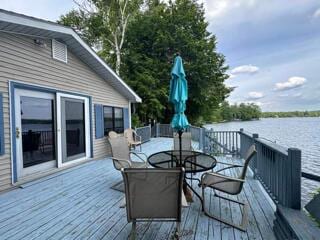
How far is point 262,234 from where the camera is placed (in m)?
2.47

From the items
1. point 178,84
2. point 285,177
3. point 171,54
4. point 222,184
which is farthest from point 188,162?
point 171,54

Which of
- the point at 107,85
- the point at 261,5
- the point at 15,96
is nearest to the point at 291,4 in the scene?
the point at 261,5

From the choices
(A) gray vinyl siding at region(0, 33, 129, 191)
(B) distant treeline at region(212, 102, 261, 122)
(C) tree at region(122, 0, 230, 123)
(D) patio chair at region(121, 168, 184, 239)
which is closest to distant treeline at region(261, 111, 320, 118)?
(B) distant treeline at region(212, 102, 261, 122)

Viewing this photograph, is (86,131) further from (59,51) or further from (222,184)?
(222,184)

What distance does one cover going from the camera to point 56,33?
5.21 meters

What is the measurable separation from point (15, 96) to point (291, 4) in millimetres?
9731

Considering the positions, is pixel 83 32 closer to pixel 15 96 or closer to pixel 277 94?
pixel 15 96

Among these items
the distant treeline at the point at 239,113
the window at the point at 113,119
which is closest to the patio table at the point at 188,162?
the window at the point at 113,119

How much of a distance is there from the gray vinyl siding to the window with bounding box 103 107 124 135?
2.09 ft

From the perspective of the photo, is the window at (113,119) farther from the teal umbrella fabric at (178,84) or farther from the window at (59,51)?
the teal umbrella fabric at (178,84)

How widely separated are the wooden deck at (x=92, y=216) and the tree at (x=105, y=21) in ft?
35.6

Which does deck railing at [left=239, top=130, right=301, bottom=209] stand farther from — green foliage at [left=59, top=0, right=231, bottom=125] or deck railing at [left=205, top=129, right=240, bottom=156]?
green foliage at [left=59, top=0, right=231, bottom=125]

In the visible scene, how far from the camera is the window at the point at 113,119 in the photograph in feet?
27.5

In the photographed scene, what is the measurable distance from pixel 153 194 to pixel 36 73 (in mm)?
4372
